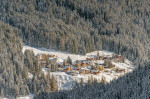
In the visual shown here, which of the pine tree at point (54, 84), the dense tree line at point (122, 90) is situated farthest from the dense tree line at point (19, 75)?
the dense tree line at point (122, 90)

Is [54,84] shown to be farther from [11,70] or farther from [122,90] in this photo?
[122,90]

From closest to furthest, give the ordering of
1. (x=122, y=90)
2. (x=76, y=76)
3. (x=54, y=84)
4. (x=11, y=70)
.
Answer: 1. (x=122, y=90)
2. (x=11, y=70)
3. (x=54, y=84)
4. (x=76, y=76)

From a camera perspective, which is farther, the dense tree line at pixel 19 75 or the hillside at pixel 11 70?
the dense tree line at pixel 19 75

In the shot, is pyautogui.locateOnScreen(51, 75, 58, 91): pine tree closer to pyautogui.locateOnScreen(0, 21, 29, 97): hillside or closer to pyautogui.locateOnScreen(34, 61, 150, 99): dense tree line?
pyautogui.locateOnScreen(34, 61, 150, 99): dense tree line

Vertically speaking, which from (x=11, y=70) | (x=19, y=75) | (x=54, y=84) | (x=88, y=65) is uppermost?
(x=11, y=70)

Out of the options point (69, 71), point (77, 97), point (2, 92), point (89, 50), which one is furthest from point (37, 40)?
point (77, 97)

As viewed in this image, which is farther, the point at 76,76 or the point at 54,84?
the point at 76,76

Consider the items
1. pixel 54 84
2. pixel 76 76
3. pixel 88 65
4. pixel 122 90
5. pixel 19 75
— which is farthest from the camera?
pixel 88 65

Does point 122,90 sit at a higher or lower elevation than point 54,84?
higher

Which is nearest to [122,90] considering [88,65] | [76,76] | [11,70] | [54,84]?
[54,84]

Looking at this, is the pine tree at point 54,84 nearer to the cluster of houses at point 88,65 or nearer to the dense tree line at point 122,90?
the dense tree line at point 122,90
